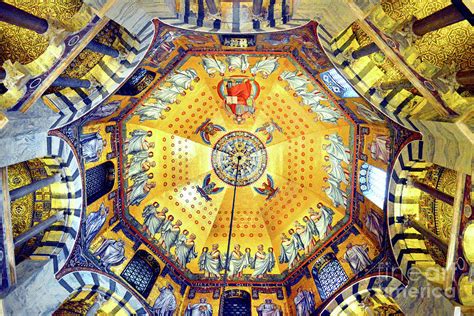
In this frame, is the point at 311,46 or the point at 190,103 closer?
the point at 311,46

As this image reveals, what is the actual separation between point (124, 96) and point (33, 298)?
236 inches

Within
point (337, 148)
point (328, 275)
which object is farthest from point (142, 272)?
point (337, 148)

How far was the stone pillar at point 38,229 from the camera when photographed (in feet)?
33.2

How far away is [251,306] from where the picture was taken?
15.4 m

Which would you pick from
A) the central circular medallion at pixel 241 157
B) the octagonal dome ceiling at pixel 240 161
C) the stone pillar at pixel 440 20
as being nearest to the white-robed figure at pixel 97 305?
the octagonal dome ceiling at pixel 240 161

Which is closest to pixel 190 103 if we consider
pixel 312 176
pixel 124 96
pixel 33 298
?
pixel 124 96

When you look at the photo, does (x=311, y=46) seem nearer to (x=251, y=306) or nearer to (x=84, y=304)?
(x=251, y=306)

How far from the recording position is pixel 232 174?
18.2 meters

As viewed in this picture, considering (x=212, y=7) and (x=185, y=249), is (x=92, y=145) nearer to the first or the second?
(x=212, y=7)

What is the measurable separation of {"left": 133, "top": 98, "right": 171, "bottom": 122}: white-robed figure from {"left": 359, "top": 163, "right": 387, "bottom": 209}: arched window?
286 inches

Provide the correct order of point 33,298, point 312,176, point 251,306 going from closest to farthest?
point 33,298 < point 251,306 < point 312,176

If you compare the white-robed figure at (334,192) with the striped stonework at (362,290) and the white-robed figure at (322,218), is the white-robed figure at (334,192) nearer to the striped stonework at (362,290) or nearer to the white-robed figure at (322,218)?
the white-robed figure at (322,218)

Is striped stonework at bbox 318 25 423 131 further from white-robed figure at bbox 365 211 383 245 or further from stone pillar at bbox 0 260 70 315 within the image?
stone pillar at bbox 0 260 70 315

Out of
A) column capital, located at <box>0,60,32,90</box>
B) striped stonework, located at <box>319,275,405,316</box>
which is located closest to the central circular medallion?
striped stonework, located at <box>319,275,405,316</box>
